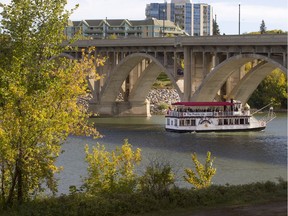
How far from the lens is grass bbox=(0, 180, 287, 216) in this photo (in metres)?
22.3

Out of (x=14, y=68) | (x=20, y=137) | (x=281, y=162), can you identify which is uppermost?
(x=14, y=68)

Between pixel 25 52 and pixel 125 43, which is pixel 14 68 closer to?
pixel 25 52

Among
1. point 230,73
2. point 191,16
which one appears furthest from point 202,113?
point 191,16

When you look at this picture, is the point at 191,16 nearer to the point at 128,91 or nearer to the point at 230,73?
the point at 128,91

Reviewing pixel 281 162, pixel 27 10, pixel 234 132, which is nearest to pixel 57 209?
pixel 27 10

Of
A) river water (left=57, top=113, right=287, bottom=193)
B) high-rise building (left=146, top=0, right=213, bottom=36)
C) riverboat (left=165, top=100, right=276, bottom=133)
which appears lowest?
river water (left=57, top=113, right=287, bottom=193)

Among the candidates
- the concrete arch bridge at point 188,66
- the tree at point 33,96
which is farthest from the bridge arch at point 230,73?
the tree at point 33,96

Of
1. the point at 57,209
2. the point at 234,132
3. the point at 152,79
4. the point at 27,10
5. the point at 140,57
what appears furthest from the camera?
the point at 152,79

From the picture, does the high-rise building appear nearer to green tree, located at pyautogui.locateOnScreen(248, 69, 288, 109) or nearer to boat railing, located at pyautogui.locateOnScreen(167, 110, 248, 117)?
green tree, located at pyautogui.locateOnScreen(248, 69, 288, 109)

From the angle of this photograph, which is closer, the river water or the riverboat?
the river water

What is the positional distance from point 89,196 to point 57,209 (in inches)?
51.6

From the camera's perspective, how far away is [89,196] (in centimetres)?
2308

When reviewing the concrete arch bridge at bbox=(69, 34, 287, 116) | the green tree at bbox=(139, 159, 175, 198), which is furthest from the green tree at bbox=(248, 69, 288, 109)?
the green tree at bbox=(139, 159, 175, 198)

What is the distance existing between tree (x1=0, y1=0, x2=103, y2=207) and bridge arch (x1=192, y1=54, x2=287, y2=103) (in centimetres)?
4000
